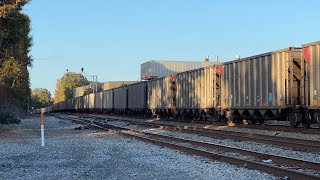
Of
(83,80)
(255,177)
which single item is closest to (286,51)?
(255,177)

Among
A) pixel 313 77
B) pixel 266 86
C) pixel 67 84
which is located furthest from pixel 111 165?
pixel 67 84

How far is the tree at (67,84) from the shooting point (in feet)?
545

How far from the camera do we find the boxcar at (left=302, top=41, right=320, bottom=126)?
17312mm

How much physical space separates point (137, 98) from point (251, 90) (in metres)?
22.6

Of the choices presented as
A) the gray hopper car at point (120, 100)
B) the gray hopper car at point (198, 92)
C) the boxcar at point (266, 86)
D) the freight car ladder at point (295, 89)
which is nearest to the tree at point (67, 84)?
the gray hopper car at point (120, 100)

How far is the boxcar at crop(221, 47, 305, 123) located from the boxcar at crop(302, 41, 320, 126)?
0.57 metres

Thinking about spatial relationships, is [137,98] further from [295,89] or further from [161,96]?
[295,89]

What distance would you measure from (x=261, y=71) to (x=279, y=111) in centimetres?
237

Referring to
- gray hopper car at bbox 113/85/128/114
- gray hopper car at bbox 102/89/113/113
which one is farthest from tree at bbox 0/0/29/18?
gray hopper car at bbox 102/89/113/113

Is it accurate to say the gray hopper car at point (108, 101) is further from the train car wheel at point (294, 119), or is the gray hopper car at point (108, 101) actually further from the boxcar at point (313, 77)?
the boxcar at point (313, 77)

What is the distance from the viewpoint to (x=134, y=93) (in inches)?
1772

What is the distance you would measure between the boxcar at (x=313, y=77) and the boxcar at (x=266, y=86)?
0.57m

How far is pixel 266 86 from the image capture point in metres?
20.8

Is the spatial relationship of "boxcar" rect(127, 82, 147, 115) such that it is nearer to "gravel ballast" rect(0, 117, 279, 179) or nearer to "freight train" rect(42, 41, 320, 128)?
"freight train" rect(42, 41, 320, 128)
